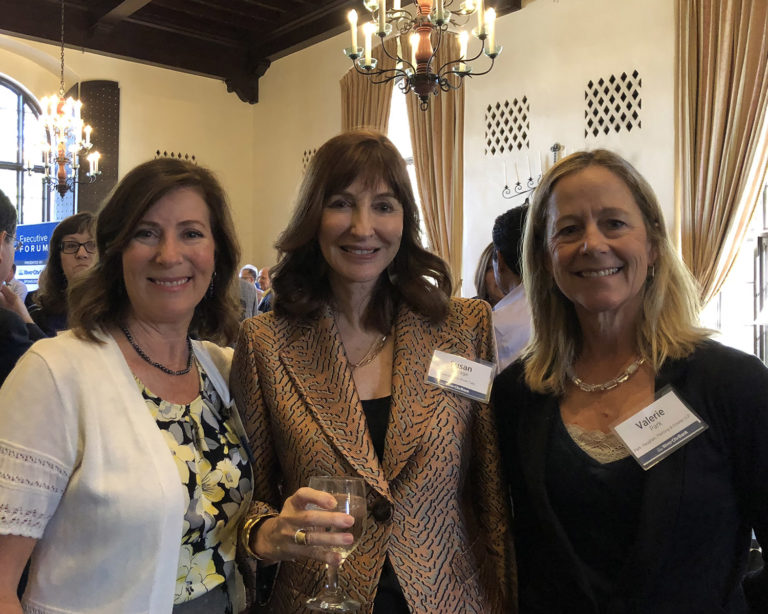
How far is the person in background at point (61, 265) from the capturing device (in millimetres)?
3188

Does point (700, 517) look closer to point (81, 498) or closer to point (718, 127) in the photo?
point (81, 498)

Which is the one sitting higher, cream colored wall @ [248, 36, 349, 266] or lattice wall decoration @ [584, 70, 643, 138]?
cream colored wall @ [248, 36, 349, 266]

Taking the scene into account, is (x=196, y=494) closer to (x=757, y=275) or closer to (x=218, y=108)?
(x=757, y=275)

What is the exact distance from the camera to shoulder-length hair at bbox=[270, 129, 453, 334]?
1.70m

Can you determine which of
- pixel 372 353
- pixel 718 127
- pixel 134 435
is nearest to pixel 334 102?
pixel 718 127

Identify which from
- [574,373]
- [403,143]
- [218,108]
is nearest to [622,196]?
[574,373]

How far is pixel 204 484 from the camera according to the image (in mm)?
1522

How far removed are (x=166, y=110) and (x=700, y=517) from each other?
10.4m

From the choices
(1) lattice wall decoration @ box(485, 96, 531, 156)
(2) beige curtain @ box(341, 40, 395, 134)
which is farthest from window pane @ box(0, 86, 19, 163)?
(1) lattice wall decoration @ box(485, 96, 531, 156)

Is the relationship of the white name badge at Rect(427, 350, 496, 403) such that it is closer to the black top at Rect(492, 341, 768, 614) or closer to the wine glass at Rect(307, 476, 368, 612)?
the black top at Rect(492, 341, 768, 614)

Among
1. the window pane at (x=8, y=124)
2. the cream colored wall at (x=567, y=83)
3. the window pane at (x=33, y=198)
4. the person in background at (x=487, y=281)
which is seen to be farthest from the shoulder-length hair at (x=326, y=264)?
the window pane at (x=8, y=124)

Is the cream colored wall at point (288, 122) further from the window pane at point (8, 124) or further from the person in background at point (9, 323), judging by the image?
the person in background at point (9, 323)

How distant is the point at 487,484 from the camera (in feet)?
5.55

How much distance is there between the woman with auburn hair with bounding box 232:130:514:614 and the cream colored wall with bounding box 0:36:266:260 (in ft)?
26.5
